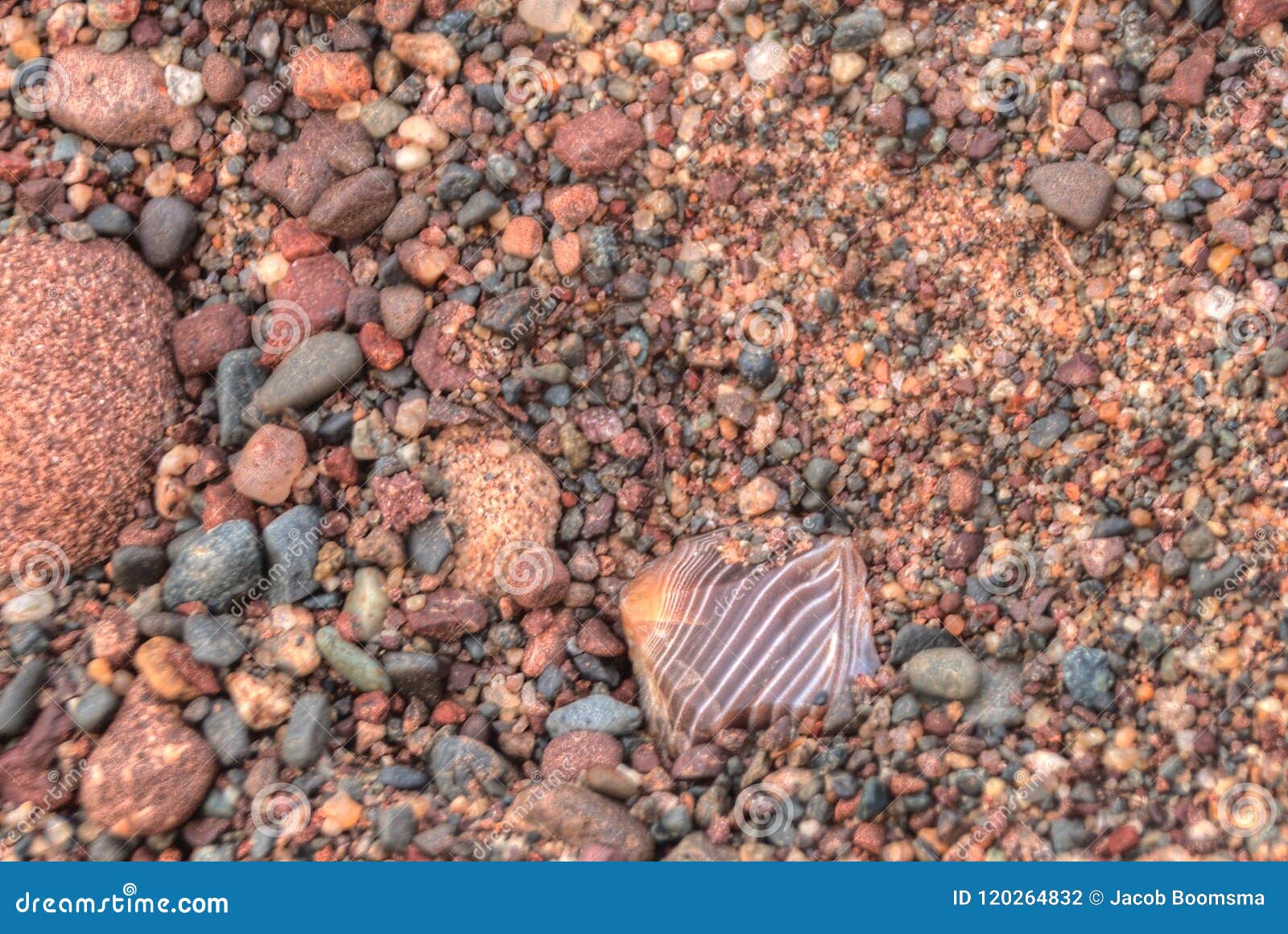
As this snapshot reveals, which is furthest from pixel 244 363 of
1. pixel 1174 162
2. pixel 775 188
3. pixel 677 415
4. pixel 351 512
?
pixel 1174 162

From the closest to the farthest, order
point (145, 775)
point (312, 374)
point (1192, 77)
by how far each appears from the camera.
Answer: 1. point (145, 775)
2. point (1192, 77)
3. point (312, 374)

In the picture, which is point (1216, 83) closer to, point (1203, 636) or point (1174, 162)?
point (1174, 162)

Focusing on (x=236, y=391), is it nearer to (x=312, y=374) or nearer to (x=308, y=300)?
(x=312, y=374)

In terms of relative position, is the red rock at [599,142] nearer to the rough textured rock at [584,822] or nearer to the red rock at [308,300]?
the red rock at [308,300]

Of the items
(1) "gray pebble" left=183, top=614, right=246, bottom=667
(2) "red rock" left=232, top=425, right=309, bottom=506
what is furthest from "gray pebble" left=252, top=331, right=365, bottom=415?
(1) "gray pebble" left=183, top=614, right=246, bottom=667

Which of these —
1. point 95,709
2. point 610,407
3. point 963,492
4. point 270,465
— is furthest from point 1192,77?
point 95,709

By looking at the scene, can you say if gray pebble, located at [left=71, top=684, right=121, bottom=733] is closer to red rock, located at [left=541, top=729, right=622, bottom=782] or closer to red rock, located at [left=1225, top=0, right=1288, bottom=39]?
red rock, located at [left=541, top=729, right=622, bottom=782]
